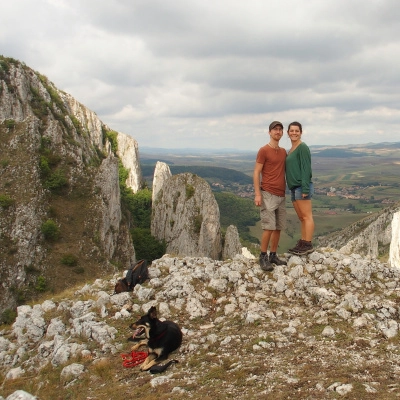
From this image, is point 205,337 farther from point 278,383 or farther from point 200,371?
point 278,383

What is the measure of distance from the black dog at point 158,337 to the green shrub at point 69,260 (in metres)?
28.3

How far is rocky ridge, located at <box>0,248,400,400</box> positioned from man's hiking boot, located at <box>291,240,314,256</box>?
7.9 inches

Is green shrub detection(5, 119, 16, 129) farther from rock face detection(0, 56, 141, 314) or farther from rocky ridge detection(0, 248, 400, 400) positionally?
rocky ridge detection(0, 248, 400, 400)

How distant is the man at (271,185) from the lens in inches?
400

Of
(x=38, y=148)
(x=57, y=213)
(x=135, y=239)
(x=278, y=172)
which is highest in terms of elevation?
(x=38, y=148)

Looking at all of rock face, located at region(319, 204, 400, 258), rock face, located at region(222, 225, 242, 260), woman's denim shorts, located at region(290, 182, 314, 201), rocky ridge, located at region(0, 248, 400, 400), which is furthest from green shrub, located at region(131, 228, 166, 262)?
woman's denim shorts, located at region(290, 182, 314, 201)

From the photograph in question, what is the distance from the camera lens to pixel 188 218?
191ft

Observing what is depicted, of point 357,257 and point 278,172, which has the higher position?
point 278,172

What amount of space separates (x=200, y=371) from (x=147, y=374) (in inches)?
47.0

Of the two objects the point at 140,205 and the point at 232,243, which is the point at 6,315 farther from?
the point at 140,205

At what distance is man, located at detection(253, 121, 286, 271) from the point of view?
10.1 meters

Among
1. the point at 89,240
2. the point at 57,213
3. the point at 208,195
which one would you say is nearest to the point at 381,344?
the point at 89,240

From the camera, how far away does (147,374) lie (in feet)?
23.3

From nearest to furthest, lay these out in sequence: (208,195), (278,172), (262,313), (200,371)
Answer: (200,371), (262,313), (278,172), (208,195)
